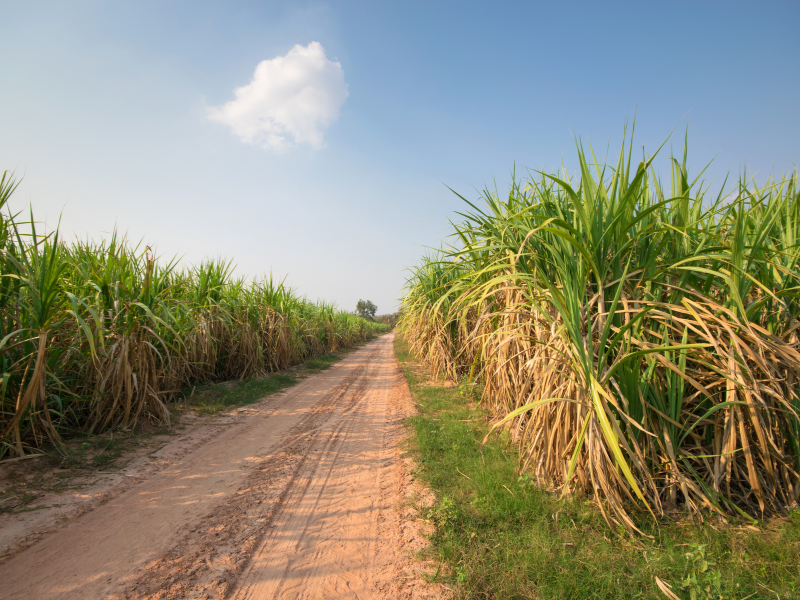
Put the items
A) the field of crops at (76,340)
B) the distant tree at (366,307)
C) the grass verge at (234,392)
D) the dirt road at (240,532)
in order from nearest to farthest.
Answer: the dirt road at (240,532)
the field of crops at (76,340)
the grass verge at (234,392)
the distant tree at (366,307)

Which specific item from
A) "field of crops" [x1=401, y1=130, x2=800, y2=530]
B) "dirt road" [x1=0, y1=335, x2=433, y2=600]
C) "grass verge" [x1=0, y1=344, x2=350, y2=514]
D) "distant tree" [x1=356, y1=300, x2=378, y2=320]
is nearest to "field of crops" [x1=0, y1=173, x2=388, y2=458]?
"grass verge" [x1=0, y1=344, x2=350, y2=514]

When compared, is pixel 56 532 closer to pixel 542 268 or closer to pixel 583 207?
pixel 542 268

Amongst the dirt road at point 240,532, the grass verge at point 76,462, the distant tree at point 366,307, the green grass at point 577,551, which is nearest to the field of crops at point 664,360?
the green grass at point 577,551

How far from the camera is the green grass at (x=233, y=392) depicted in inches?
215

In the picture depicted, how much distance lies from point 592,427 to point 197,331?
21.3 ft

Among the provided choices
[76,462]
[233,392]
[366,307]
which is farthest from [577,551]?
[366,307]

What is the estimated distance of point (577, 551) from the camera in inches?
76.5

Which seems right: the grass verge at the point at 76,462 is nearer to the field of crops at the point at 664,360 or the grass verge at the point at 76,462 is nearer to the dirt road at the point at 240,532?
the dirt road at the point at 240,532

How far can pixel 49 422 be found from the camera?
318cm

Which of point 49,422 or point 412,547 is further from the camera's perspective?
point 49,422

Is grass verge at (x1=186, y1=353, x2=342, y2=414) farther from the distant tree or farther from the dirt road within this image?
the distant tree

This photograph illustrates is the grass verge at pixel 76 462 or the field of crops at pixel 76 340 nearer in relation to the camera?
the grass verge at pixel 76 462

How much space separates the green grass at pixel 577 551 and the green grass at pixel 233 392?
425 centimetres

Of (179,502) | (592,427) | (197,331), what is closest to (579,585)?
(592,427)
